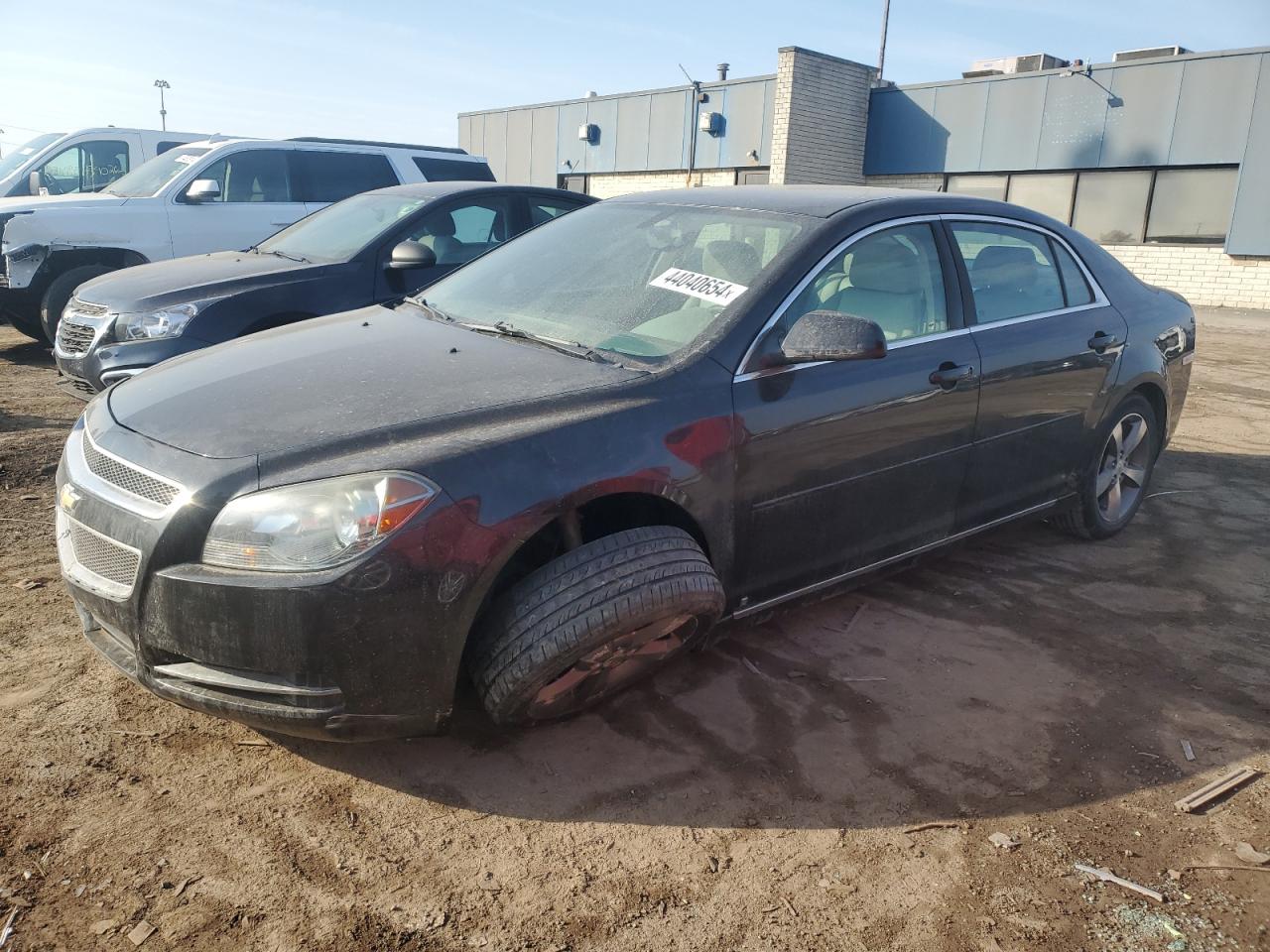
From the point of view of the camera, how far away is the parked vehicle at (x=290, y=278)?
18.4 feet

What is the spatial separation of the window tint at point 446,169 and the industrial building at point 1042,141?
1096 centimetres

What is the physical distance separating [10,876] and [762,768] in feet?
6.33

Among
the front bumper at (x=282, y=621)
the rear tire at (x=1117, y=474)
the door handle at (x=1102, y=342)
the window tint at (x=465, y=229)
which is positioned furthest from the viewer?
the window tint at (x=465, y=229)

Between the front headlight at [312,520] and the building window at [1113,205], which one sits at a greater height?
the building window at [1113,205]

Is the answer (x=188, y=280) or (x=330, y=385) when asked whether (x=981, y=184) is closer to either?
(x=188, y=280)

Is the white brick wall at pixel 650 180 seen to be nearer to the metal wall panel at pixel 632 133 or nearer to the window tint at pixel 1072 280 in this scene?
the metal wall panel at pixel 632 133

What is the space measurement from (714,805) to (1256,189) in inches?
692

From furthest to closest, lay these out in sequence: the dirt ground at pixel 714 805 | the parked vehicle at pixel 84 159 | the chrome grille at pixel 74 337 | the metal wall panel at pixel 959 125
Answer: the metal wall panel at pixel 959 125 < the parked vehicle at pixel 84 159 < the chrome grille at pixel 74 337 < the dirt ground at pixel 714 805

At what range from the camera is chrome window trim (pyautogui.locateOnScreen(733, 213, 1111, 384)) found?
3098mm

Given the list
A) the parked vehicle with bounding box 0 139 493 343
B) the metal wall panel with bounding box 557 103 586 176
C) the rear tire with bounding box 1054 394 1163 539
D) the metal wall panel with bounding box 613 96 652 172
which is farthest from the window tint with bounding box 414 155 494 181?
the metal wall panel with bounding box 557 103 586 176

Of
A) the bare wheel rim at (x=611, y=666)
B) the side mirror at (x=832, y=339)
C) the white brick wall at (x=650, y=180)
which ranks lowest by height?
the bare wheel rim at (x=611, y=666)

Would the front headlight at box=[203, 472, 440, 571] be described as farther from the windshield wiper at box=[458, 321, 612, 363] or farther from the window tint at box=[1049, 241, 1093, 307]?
the window tint at box=[1049, 241, 1093, 307]

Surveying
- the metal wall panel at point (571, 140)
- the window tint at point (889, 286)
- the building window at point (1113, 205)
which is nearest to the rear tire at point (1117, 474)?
the window tint at point (889, 286)

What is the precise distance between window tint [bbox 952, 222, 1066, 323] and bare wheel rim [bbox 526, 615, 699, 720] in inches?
77.3
